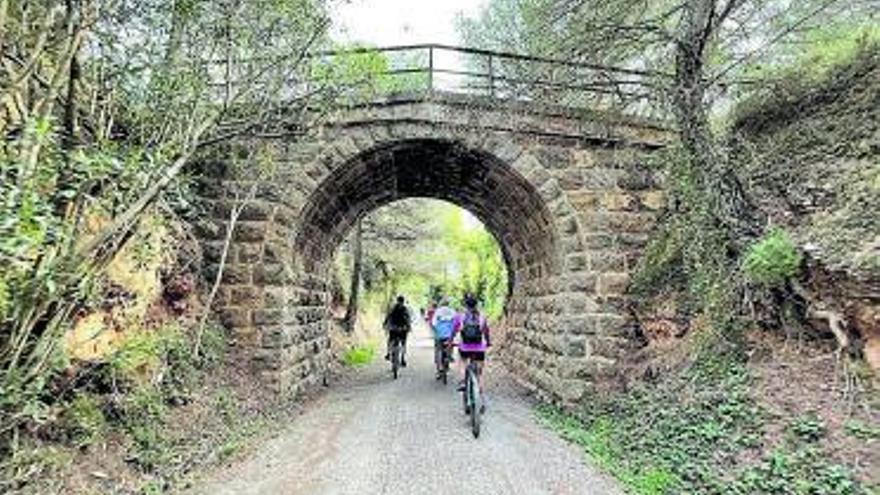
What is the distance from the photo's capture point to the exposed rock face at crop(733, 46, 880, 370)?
6.21 metres

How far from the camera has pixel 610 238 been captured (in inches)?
424

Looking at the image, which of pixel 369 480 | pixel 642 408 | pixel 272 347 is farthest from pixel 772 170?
pixel 272 347

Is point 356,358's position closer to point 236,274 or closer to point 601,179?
point 236,274

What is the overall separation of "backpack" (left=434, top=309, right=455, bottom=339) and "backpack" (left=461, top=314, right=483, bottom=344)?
11.1ft

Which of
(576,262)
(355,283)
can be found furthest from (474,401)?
(355,283)

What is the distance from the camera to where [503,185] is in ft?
39.0

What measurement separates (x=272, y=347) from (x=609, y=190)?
5.52 metres

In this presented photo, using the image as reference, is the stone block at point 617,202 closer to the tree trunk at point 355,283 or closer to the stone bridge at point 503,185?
the stone bridge at point 503,185

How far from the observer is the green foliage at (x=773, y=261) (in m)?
7.00

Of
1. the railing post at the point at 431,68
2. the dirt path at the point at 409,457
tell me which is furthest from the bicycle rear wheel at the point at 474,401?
the railing post at the point at 431,68

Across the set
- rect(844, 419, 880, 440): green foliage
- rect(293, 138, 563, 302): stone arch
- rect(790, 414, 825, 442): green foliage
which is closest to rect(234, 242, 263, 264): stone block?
rect(293, 138, 563, 302): stone arch

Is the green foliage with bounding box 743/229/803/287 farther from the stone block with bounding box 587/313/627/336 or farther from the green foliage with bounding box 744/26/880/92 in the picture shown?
the green foliage with bounding box 744/26/880/92

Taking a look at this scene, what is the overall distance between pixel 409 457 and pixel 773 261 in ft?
13.5

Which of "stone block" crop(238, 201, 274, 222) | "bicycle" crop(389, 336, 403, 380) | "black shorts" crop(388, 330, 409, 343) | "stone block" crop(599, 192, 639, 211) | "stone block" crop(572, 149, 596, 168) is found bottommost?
"bicycle" crop(389, 336, 403, 380)
